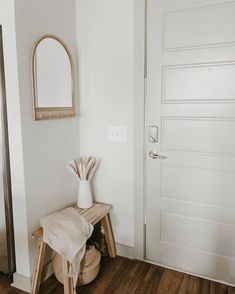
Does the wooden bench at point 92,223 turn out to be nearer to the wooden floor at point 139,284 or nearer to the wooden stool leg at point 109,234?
the wooden stool leg at point 109,234

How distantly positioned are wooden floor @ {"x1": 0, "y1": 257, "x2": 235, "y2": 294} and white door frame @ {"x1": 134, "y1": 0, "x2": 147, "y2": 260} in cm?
20

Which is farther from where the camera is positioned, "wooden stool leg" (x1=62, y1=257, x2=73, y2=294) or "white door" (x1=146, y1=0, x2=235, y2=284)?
"white door" (x1=146, y1=0, x2=235, y2=284)

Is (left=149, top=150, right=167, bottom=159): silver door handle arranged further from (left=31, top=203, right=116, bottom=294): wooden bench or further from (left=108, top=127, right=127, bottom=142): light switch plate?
(left=31, top=203, right=116, bottom=294): wooden bench

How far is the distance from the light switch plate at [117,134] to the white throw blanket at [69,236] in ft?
2.29

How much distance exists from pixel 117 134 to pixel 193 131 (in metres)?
0.62

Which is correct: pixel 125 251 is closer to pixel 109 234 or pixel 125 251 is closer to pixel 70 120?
pixel 109 234

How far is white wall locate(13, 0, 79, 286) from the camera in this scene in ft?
5.76

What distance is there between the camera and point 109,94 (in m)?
2.18

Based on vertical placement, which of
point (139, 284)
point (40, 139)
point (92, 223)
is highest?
point (40, 139)

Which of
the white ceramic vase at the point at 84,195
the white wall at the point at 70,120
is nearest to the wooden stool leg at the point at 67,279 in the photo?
the white wall at the point at 70,120

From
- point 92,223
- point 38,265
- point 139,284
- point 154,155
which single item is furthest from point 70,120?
point 139,284

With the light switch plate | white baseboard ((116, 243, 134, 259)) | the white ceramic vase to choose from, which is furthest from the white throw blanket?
the light switch plate

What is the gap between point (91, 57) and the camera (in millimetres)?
2217

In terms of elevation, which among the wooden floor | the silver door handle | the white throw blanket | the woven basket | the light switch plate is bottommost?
the wooden floor
